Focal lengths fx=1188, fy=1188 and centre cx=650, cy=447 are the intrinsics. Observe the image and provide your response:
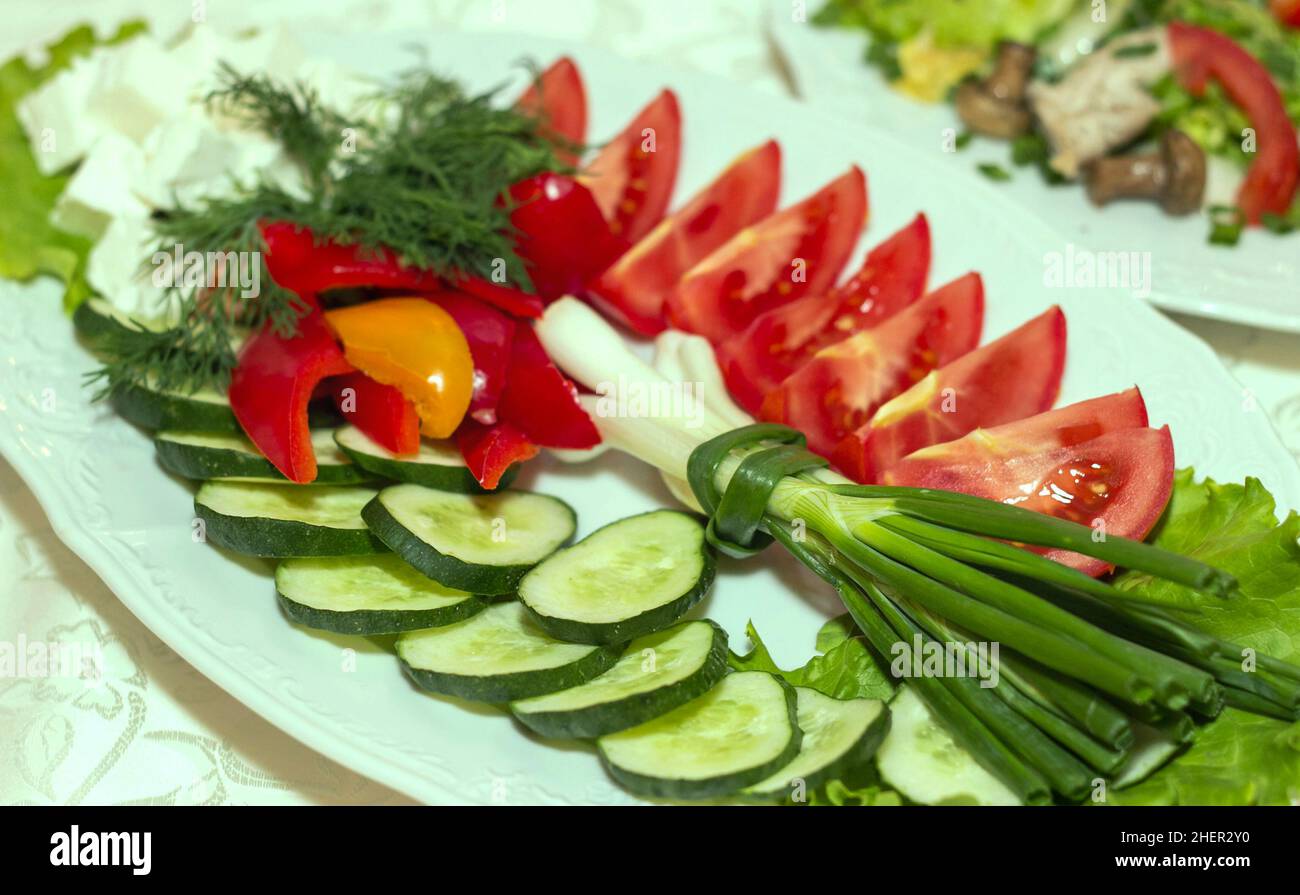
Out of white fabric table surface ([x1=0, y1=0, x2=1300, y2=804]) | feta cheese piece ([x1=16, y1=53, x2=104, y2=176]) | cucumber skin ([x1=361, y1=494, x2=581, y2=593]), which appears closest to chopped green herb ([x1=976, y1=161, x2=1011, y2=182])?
white fabric table surface ([x1=0, y1=0, x2=1300, y2=804])

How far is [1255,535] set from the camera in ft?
7.84

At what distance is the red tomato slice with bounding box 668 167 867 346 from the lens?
3.11m

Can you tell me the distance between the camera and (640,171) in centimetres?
346

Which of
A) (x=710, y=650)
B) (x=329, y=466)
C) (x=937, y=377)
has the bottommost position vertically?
(x=710, y=650)

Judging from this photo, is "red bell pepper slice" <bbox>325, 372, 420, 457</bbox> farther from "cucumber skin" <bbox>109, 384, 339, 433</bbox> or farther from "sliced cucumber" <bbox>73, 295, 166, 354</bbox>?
"sliced cucumber" <bbox>73, 295, 166, 354</bbox>

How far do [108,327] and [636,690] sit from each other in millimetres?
1675

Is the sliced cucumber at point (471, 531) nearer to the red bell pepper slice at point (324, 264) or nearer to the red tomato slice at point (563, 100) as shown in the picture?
the red bell pepper slice at point (324, 264)

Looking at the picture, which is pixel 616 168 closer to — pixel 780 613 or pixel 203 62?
pixel 203 62

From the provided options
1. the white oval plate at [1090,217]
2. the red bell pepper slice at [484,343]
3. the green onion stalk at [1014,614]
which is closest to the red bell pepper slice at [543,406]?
the red bell pepper slice at [484,343]

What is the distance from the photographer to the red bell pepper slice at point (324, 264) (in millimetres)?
2840

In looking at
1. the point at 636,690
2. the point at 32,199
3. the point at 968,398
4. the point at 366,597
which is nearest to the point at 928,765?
the point at 636,690

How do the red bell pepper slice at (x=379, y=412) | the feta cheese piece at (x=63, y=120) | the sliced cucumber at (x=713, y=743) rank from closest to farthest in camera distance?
the sliced cucumber at (x=713, y=743) < the red bell pepper slice at (x=379, y=412) < the feta cheese piece at (x=63, y=120)
